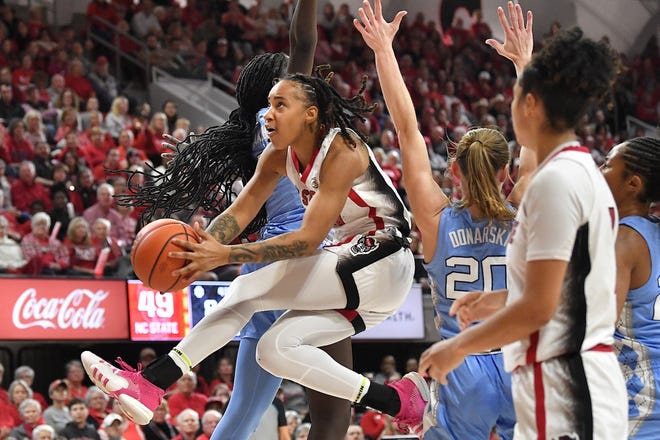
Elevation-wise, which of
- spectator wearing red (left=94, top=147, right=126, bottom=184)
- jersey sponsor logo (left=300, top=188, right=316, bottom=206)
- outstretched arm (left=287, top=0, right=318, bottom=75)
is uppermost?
spectator wearing red (left=94, top=147, right=126, bottom=184)

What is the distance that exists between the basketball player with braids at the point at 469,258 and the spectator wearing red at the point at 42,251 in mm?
6013

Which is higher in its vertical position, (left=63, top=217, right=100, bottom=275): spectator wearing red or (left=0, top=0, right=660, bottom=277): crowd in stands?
(left=0, top=0, right=660, bottom=277): crowd in stands

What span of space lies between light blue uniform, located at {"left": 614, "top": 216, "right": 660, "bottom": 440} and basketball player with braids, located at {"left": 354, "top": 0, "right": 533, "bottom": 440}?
1.49 feet

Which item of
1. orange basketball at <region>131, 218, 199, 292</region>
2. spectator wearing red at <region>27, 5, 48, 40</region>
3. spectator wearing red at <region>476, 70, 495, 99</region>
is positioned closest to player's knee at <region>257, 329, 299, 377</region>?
orange basketball at <region>131, 218, 199, 292</region>

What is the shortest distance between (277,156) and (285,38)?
13.3 metres

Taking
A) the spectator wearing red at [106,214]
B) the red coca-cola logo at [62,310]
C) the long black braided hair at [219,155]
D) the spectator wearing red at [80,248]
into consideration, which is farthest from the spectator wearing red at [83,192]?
the long black braided hair at [219,155]

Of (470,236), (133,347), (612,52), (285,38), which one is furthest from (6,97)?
(612,52)

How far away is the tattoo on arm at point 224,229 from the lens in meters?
4.29

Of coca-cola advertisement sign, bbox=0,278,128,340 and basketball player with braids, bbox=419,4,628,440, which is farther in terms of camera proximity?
coca-cola advertisement sign, bbox=0,278,128,340

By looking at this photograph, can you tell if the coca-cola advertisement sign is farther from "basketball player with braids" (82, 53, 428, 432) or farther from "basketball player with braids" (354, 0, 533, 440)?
"basketball player with braids" (354, 0, 533, 440)

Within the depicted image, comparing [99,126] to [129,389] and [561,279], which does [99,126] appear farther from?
[561,279]

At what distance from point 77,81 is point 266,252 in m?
9.95

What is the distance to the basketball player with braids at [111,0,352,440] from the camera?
15.0 ft

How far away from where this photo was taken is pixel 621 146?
3.80 metres
